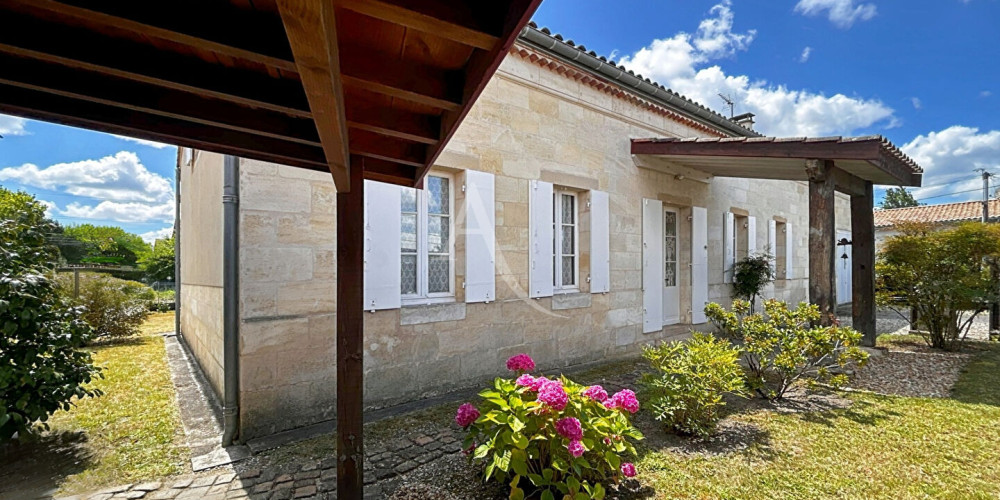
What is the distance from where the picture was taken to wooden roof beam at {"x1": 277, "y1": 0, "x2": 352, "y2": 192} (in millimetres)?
887

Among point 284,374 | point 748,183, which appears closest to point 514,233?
point 284,374

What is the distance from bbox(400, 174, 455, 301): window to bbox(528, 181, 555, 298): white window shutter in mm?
1068

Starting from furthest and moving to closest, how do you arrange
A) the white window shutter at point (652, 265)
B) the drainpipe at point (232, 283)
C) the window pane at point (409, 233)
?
the white window shutter at point (652, 265) → the window pane at point (409, 233) → the drainpipe at point (232, 283)

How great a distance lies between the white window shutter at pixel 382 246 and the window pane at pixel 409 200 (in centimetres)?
28

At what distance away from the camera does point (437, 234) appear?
4.57 meters

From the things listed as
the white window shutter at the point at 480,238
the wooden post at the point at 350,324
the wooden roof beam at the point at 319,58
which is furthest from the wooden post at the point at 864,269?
the wooden roof beam at the point at 319,58

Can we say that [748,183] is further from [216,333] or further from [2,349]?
[2,349]

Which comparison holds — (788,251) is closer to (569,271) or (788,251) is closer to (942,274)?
(942,274)

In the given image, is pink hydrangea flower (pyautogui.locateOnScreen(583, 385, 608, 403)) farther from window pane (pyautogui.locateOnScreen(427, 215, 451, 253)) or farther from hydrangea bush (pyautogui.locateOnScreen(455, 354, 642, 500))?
window pane (pyautogui.locateOnScreen(427, 215, 451, 253))

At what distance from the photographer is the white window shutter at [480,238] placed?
180 inches

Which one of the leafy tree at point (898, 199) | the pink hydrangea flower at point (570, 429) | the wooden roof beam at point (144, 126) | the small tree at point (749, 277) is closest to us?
the wooden roof beam at point (144, 126)

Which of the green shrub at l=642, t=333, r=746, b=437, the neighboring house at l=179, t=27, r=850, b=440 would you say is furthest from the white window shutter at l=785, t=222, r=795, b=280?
the green shrub at l=642, t=333, r=746, b=437

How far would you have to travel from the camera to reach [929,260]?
256 inches

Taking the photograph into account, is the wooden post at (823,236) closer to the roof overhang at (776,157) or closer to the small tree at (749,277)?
the roof overhang at (776,157)
